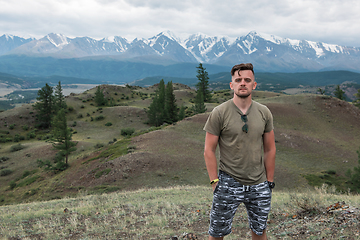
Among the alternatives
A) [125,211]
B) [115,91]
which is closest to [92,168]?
[125,211]

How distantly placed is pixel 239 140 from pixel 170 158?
69.8 ft

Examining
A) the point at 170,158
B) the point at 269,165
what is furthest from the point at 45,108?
the point at 269,165

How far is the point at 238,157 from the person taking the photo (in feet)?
11.7

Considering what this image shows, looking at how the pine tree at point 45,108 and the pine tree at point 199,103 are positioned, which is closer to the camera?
the pine tree at point 199,103

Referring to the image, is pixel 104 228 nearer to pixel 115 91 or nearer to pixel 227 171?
pixel 227 171

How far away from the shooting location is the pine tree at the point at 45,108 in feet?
183

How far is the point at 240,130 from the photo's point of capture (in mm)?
3494

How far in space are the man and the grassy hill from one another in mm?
3992

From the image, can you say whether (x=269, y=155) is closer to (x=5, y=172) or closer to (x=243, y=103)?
(x=243, y=103)

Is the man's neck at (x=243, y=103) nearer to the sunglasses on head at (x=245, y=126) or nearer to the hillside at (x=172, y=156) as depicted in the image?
the sunglasses on head at (x=245, y=126)

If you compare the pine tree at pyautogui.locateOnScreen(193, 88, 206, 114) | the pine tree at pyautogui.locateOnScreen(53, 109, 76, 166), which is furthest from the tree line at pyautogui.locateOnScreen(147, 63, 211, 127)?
the pine tree at pyautogui.locateOnScreen(53, 109, 76, 166)

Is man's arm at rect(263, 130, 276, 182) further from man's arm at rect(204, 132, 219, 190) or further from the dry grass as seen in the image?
the dry grass

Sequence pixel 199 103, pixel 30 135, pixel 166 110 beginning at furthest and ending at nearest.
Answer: pixel 199 103
pixel 166 110
pixel 30 135

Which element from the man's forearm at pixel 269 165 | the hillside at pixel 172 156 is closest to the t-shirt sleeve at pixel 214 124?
the man's forearm at pixel 269 165
